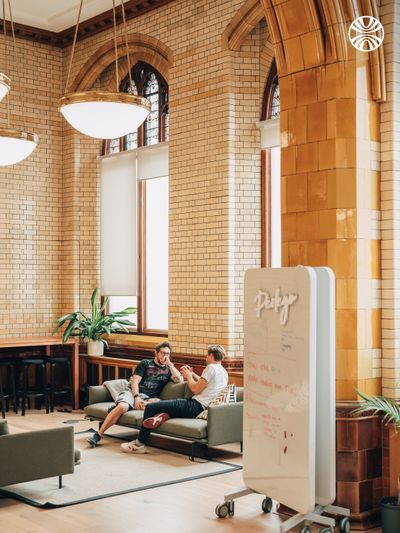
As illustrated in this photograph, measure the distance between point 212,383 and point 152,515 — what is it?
231cm

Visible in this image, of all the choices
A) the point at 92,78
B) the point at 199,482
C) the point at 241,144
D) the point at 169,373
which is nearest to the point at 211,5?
the point at 241,144

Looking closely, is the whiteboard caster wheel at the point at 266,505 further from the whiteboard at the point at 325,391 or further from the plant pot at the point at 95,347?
the plant pot at the point at 95,347

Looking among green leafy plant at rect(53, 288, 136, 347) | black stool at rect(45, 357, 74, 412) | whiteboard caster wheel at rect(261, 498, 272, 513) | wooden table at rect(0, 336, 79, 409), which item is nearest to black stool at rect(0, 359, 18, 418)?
wooden table at rect(0, 336, 79, 409)

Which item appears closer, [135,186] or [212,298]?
[212,298]

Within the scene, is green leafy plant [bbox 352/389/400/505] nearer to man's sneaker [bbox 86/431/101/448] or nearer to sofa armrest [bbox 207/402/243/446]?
sofa armrest [bbox 207/402/243/446]

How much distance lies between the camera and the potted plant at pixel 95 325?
38.3 feet

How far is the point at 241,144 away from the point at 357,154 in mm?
3996

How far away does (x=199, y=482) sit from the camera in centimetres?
737

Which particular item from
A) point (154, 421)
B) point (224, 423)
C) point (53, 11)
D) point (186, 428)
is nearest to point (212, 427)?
point (224, 423)

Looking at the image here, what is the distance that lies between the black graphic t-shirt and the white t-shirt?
0.83m

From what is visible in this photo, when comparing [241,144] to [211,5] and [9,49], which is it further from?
[9,49]

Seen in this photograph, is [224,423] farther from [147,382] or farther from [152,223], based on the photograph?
[152,223]

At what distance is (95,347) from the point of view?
1177 centimetres

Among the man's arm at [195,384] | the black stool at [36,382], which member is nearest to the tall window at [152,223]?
the black stool at [36,382]
